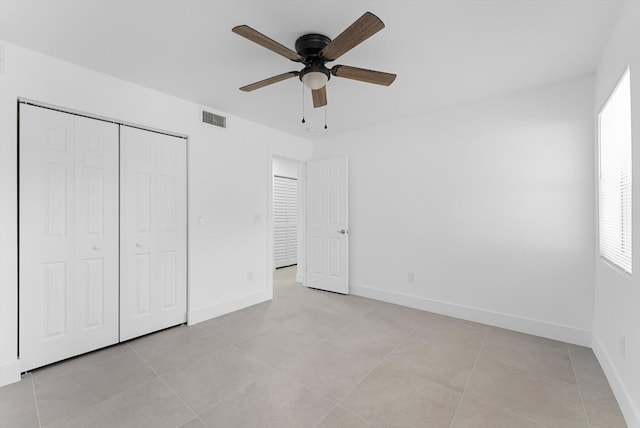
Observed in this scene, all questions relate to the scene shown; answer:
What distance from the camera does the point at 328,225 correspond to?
4621mm

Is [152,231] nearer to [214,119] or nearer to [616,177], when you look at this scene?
[214,119]

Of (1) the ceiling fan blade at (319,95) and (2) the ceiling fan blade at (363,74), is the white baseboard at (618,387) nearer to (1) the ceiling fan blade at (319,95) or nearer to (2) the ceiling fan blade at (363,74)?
(2) the ceiling fan blade at (363,74)

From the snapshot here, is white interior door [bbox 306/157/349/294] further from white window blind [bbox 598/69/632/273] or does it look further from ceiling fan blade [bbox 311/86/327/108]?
white window blind [bbox 598/69/632/273]

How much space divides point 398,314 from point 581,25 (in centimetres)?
314

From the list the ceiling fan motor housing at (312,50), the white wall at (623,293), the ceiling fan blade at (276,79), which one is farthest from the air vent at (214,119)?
the white wall at (623,293)

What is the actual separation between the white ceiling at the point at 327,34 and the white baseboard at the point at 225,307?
248cm

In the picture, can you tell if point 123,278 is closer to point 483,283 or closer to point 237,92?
point 237,92

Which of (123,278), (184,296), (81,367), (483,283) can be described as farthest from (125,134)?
(483,283)

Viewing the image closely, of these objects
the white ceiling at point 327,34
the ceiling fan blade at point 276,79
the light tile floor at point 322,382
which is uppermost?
the white ceiling at point 327,34

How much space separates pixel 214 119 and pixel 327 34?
2.00 m

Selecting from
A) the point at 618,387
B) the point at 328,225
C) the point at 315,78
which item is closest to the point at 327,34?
the point at 315,78

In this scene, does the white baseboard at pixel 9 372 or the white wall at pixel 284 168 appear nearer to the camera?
the white baseboard at pixel 9 372

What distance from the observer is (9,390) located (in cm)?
204

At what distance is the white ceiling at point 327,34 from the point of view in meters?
1.81
